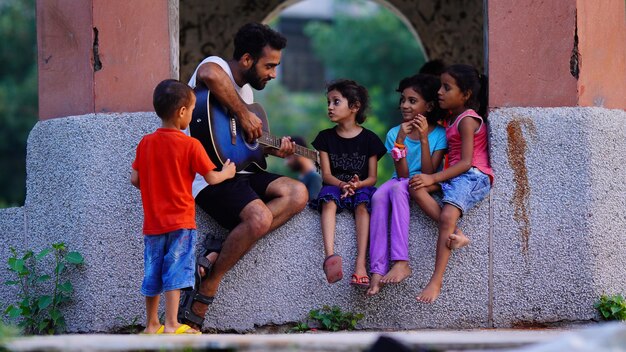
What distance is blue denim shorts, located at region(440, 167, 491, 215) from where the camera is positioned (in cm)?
628

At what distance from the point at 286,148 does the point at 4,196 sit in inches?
708

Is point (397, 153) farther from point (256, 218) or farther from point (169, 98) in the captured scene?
point (169, 98)

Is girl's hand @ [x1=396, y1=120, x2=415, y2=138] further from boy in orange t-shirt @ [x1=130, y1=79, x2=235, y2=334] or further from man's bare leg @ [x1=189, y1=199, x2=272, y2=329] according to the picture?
boy in orange t-shirt @ [x1=130, y1=79, x2=235, y2=334]

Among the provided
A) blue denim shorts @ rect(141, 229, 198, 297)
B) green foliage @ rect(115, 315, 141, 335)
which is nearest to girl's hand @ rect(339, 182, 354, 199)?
blue denim shorts @ rect(141, 229, 198, 297)

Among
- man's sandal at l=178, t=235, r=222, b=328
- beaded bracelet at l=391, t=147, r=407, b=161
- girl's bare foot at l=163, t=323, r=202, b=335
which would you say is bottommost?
girl's bare foot at l=163, t=323, r=202, b=335

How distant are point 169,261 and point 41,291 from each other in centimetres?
115

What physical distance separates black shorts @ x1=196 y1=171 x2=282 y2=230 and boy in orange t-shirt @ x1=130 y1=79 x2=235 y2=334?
38cm

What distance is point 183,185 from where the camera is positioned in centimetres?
570

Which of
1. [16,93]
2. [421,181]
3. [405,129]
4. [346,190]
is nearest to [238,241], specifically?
[346,190]

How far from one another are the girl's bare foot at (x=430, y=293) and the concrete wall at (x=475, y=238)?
0.18m

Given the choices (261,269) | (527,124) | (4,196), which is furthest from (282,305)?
(4,196)

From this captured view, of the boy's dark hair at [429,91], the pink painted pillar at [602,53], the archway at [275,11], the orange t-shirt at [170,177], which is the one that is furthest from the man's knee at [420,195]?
the archway at [275,11]

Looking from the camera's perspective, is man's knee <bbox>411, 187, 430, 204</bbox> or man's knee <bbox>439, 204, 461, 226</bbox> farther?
man's knee <bbox>411, 187, 430, 204</bbox>

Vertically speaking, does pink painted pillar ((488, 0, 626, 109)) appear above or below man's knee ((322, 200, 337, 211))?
above
